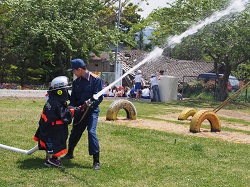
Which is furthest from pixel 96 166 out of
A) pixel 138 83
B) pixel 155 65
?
pixel 155 65

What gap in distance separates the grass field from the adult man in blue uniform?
0.40 meters

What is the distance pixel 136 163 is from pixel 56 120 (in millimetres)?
1599

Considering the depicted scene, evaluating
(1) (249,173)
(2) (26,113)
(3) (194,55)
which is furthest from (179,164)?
(3) (194,55)

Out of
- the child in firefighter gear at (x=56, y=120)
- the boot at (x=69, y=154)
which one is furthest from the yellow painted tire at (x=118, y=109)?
the child in firefighter gear at (x=56, y=120)

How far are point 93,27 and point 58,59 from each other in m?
2.94

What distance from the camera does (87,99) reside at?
7125 millimetres

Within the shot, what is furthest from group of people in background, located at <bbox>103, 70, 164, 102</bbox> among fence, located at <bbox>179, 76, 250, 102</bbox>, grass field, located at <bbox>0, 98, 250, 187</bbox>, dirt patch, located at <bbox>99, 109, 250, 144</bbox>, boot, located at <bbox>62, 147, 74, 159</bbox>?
boot, located at <bbox>62, 147, 74, 159</bbox>

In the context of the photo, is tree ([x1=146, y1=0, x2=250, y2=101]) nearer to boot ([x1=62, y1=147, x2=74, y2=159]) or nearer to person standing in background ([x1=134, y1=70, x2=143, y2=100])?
person standing in background ([x1=134, y1=70, x2=143, y2=100])

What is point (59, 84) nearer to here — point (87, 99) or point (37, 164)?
point (87, 99)

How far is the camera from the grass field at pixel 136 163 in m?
6.26

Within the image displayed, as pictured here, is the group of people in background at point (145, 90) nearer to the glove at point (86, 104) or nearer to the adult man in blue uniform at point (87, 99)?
the adult man in blue uniform at point (87, 99)

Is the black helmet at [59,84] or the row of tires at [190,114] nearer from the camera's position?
the black helmet at [59,84]

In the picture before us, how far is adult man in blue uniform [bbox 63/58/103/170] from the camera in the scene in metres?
6.86

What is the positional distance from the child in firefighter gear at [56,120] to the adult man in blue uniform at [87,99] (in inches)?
11.5
